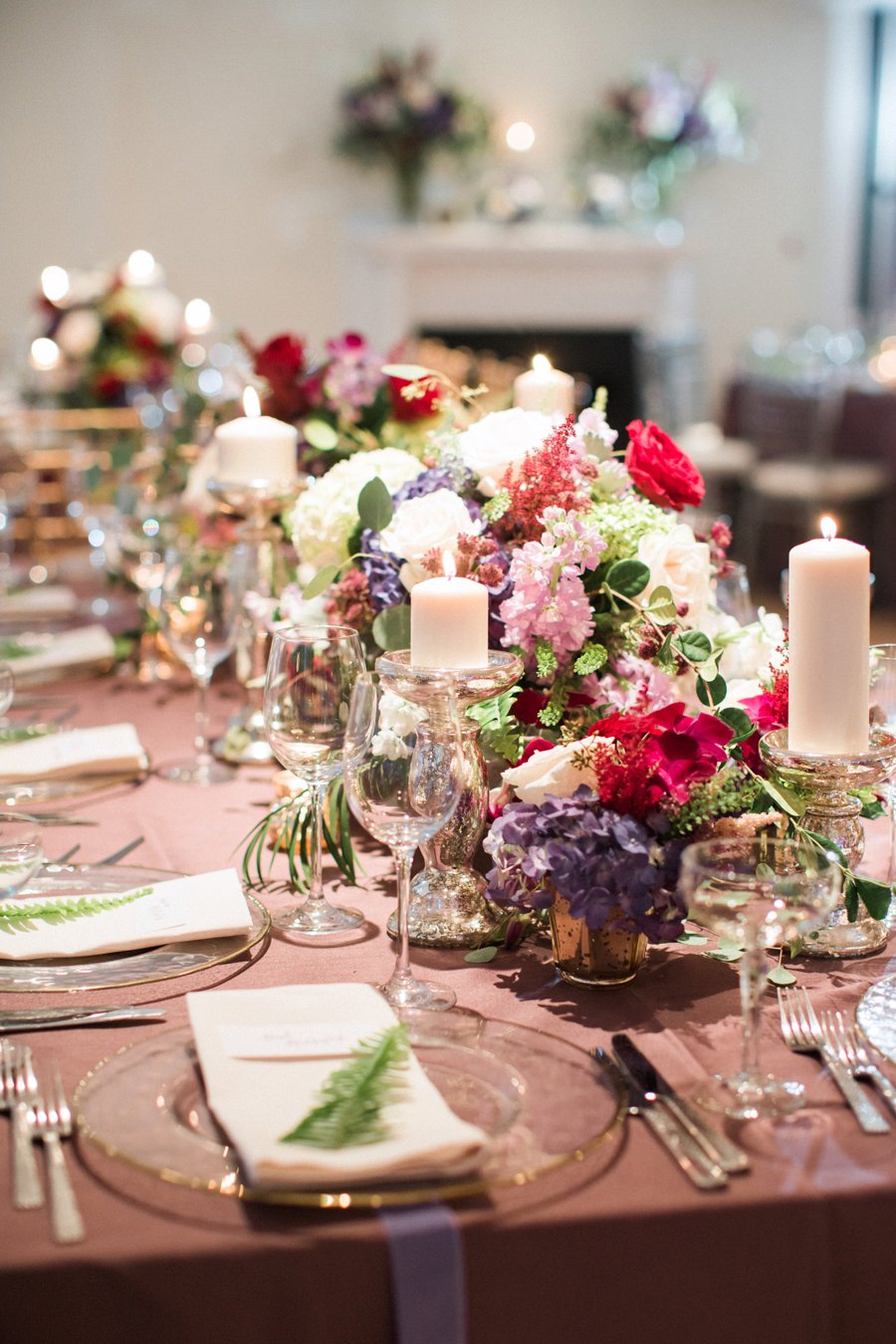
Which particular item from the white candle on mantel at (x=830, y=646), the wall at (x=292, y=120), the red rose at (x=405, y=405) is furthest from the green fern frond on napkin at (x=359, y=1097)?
the wall at (x=292, y=120)

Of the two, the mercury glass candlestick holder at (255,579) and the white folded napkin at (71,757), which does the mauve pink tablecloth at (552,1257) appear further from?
the mercury glass candlestick holder at (255,579)

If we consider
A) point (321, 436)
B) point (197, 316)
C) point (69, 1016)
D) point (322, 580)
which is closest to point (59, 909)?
point (69, 1016)

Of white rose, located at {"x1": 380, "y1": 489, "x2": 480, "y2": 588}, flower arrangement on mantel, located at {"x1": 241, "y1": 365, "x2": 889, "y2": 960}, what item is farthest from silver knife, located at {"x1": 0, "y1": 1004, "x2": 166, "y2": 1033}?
white rose, located at {"x1": 380, "y1": 489, "x2": 480, "y2": 588}

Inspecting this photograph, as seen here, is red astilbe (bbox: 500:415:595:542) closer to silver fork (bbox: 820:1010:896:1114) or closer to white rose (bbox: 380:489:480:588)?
white rose (bbox: 380:489:480:588)

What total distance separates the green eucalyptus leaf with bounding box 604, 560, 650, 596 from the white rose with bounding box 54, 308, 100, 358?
246 centimetres

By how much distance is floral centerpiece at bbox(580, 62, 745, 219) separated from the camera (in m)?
7.33

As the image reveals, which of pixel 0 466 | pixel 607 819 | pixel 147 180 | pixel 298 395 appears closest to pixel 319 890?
pixel 607 819

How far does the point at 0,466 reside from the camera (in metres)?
3.30

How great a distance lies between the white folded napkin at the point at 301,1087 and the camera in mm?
812

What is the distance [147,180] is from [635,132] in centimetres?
238

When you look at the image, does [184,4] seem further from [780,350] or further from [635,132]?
[780,350]

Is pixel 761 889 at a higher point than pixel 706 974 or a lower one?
higher

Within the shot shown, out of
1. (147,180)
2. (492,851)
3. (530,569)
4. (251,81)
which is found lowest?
(492,851)

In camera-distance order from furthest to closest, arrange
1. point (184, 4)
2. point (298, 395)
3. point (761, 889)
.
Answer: point (184, 4), point (298, 395), point (761, 889)
